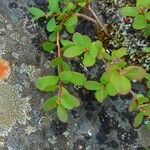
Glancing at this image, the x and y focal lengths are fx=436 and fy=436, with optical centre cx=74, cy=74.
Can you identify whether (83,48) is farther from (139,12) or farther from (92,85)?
(139,12)

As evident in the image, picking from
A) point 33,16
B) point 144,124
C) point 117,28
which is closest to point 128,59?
point 117,28

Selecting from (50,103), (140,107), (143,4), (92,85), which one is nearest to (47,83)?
(50,103)

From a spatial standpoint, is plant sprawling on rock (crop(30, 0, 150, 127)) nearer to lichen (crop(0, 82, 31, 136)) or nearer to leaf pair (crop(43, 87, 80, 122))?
leaf pair (crop(43, 87, 80, 122))

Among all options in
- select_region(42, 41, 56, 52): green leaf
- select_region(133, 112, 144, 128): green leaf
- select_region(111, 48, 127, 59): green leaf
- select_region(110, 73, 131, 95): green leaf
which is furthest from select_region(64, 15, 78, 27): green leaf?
select_region(133, 112, 144, 128): green leaf

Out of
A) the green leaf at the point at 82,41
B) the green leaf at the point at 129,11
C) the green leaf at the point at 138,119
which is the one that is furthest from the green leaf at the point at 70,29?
the green leaf at the point at 138,119

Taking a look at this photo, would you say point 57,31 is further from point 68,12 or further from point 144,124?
point 144,124
